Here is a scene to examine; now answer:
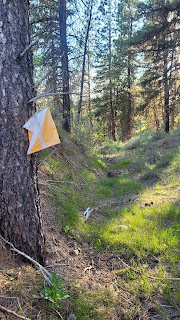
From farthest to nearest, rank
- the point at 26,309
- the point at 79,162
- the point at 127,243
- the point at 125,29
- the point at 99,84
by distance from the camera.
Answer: the point at 99,84, the point at 125,29, the point at 79,162, the point at 127,243, the point at 26,309

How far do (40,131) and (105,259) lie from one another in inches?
74.2

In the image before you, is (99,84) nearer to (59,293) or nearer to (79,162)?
(79,162)

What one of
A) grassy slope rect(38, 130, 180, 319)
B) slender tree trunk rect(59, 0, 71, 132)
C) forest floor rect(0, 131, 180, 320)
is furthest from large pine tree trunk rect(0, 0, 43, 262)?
slender tree trunk rect(59, 0, 71, 132)

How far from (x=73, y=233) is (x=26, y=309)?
158cm

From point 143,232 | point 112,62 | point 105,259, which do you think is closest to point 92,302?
point 105,259

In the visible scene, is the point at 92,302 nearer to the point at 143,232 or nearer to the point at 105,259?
the point at 105,259

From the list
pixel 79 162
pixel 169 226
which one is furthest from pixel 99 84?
pixel 169 226

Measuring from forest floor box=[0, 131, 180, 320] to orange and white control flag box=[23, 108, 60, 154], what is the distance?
36 centimetres

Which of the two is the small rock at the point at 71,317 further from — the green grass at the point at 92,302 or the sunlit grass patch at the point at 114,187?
the sunlit grass patch at the point at 114,187

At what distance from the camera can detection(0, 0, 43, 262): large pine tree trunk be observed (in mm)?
1931

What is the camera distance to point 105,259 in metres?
2.75

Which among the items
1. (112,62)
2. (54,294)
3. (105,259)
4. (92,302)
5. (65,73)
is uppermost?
(112,62)

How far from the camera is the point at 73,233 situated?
320cm

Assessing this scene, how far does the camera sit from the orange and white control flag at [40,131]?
196 cm
